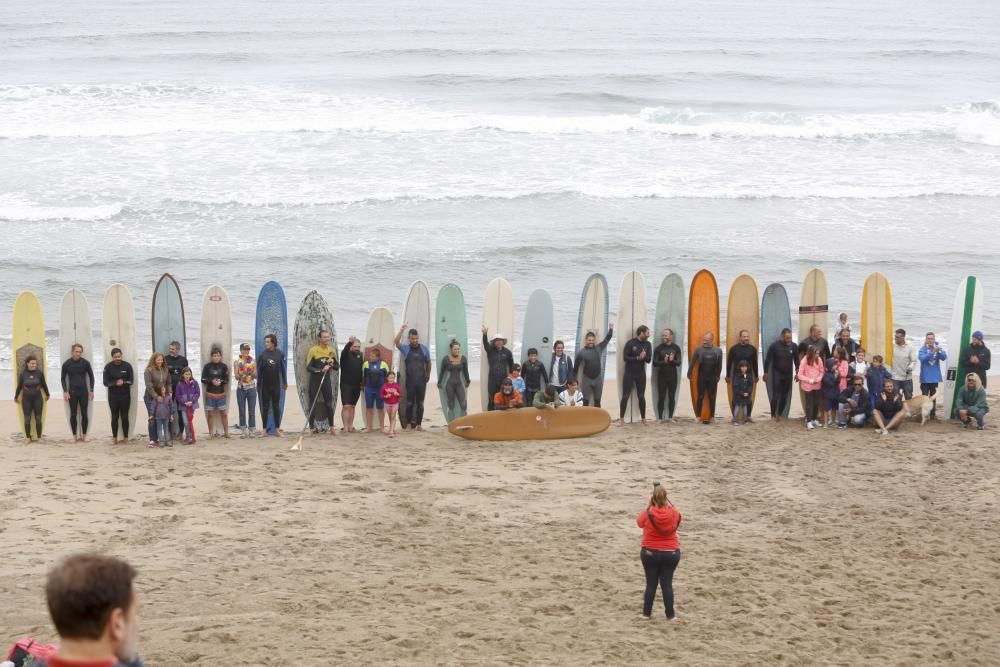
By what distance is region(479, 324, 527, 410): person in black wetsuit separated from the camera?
43.2ft

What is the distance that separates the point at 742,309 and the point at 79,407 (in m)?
7.50

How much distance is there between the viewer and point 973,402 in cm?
1268

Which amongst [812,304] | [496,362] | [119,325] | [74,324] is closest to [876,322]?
[812,304]

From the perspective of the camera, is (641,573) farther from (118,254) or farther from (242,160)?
(242,160)

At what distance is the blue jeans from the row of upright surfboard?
0.69 meters

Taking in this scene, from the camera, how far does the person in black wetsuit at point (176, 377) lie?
12.3 m

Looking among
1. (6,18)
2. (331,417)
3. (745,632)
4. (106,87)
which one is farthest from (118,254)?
(6,18)

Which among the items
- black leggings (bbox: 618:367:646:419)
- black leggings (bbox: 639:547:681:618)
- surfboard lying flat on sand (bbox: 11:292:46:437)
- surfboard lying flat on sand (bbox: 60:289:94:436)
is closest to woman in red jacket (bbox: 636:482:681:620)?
black leggings (bbox: 639:547:681:618)

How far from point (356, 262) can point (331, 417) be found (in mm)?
9414

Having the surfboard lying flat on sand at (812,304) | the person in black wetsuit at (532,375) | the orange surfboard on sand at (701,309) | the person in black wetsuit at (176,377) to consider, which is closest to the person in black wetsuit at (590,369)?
the person in black wetsuit at (532,375)

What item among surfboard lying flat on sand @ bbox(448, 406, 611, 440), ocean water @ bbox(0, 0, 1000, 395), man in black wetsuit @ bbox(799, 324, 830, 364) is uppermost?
ocean water @ bbox(0, 0, 1000, 395)

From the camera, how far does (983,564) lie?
8.92m

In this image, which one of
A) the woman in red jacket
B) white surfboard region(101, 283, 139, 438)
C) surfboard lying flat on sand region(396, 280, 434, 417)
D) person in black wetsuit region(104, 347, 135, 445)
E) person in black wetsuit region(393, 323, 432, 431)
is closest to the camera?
the woman in red jacket

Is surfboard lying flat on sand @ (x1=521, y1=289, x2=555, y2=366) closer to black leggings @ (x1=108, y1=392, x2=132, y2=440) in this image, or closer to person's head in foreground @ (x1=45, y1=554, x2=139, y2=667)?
black leggings @ (x1=108, y1=392, x2=132, y2=440)
